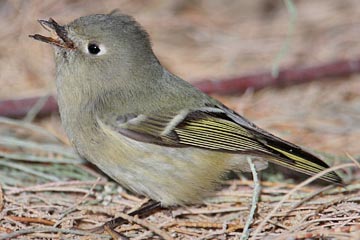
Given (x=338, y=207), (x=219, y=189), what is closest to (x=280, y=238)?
(x=338, y=207)

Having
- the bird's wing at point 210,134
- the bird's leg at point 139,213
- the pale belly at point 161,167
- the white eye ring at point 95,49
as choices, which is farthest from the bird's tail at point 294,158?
the white eye ring at point 95,49

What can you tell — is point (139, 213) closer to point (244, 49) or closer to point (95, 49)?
point (95, 49)

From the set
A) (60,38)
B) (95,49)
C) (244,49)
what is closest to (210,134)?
(95,49)

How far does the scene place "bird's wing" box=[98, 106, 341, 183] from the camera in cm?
218

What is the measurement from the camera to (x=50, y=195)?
238 centimetres

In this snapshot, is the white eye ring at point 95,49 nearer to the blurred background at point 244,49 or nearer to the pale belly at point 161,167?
the pale belly at point 161,167

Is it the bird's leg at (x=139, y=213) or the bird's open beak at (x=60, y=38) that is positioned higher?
the bird's open beak at (x=60, y=38)

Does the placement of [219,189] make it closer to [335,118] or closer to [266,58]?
[335,118]

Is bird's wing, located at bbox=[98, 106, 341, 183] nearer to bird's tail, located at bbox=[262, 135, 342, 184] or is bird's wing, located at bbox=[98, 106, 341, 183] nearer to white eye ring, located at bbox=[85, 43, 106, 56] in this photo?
bird's tail, located at bbox=[262, 135, 342, 184]

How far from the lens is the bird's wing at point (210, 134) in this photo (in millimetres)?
2178

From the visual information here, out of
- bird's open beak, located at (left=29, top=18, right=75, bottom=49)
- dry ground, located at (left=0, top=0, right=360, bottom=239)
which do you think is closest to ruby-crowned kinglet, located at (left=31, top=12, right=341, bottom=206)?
bird's open beak, located at (left=29, top=18, right=75, bottom=49)

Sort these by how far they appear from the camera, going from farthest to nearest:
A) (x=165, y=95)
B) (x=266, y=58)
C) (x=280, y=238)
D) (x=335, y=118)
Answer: (x=266, y=58) < (x=335, y=118) < (x=165, y=95) < (x=280, y=238)

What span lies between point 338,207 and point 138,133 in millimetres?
654

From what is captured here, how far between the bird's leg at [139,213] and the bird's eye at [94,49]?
0.53m
